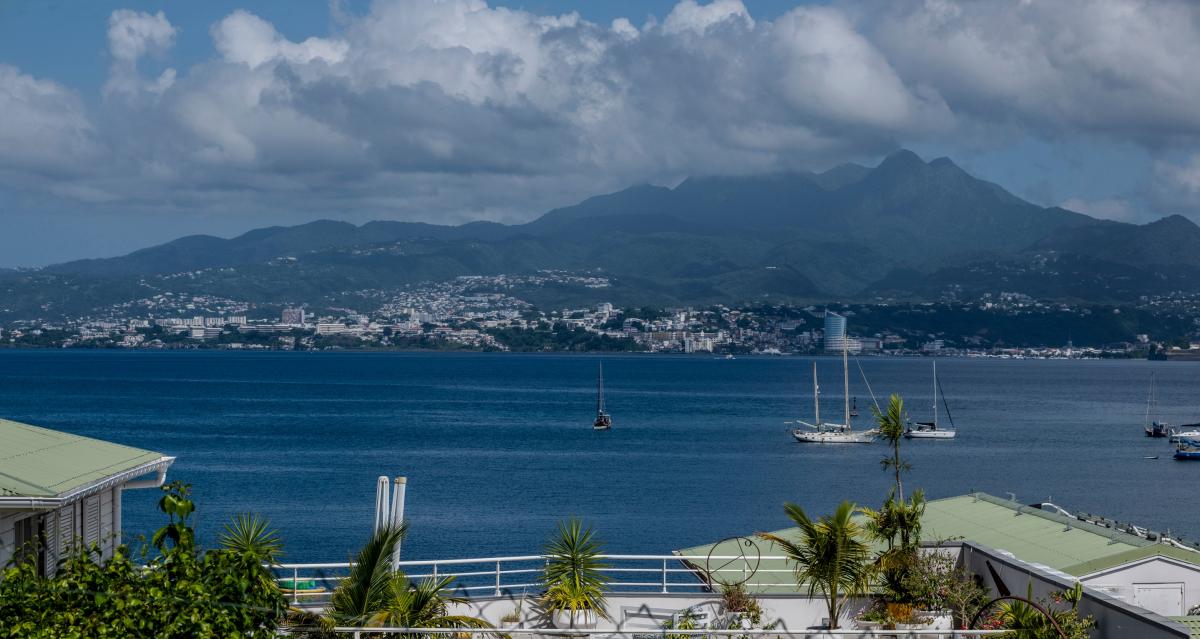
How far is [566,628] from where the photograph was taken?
605 inches

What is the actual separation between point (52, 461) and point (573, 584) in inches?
237

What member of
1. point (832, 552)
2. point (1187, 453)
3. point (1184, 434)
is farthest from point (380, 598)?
point (1184, 434)

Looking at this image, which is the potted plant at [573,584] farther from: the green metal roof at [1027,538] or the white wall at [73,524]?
the green metal roof at [1027,538]

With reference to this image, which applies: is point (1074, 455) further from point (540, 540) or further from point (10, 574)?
point (10, 574)

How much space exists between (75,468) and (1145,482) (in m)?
74.2

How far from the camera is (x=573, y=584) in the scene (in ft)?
51.3

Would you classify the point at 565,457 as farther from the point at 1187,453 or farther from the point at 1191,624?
the point at 1191,624

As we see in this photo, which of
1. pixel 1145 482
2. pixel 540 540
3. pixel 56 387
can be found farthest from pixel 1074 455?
pixel 56 387

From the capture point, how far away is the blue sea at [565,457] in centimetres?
5775

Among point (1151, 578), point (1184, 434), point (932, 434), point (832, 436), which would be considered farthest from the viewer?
point (932, 434)


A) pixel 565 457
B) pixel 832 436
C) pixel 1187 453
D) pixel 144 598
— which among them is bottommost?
pixel 1187 453

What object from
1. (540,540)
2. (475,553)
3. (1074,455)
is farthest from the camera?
(1074,455)

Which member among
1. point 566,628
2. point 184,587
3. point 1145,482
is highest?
point 184,587

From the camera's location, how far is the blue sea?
5775 cm
